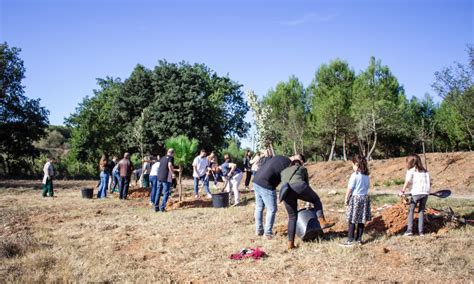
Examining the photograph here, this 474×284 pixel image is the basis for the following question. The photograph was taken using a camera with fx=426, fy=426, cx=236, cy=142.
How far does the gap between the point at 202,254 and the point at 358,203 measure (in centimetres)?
298

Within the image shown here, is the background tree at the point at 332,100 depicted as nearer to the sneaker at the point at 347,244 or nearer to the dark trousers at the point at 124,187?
the dark trousers at the point at 124,187

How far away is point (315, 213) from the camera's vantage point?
8320 mm

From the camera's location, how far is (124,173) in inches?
639

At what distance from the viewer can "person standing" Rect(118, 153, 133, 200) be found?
637 inches

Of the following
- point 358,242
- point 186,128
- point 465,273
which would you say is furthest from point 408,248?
point 186,128

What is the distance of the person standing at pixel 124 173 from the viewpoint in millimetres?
16188

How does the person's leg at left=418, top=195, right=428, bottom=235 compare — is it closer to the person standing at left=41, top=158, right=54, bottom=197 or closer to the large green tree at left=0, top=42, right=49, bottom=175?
the person standing at left=41, top=158, right=54, bottom=197

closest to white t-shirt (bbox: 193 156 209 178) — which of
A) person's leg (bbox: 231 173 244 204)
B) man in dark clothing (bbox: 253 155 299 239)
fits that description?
person's leg (bbox: 231 173 244 204)

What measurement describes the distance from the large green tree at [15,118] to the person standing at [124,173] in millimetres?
23517

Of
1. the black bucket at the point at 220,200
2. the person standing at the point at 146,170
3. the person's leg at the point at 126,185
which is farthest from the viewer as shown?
the person standing at the point at 146,170

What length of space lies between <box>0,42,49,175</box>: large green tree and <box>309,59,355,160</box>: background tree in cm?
2453

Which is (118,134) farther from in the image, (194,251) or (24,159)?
(194,251)

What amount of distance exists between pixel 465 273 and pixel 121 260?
210 inches

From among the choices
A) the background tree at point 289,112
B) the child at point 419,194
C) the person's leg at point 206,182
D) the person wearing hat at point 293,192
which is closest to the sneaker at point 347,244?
the person wearing hat at point 293,192
